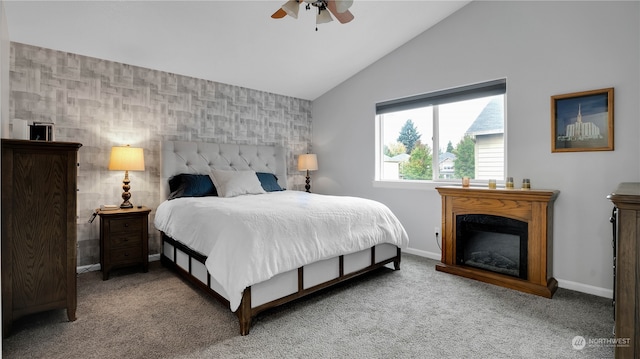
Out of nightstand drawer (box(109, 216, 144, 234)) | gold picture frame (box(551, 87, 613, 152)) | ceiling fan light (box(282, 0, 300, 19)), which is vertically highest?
ceiling fan light (box(282, 0, 300, 19))

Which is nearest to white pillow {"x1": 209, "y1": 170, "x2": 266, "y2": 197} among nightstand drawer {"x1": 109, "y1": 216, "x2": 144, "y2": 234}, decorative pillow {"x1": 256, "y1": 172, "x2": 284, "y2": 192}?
decorative pillow {"x1": 256, "y1": 172, "x2": 284, "y2": 192}

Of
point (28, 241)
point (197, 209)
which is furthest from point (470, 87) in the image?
point (28, 241)

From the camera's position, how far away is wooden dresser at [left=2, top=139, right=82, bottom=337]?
1995 millimetres

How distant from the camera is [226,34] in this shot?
331 centimetres

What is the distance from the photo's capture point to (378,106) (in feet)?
14.2

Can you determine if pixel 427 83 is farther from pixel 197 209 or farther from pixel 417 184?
pixel 197 209

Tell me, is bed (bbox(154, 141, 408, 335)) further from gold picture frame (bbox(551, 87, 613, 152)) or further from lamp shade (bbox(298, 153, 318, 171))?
gold picture frame (bbox(551, 87, 613, 152))

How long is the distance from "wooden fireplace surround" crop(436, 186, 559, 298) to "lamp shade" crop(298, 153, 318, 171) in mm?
2170

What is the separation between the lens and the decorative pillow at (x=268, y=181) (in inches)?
162

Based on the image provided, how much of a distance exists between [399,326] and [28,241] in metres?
2.53

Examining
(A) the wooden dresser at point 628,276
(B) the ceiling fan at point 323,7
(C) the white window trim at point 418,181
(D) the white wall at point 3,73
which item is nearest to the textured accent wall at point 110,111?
(D) the white wall at point 3,73

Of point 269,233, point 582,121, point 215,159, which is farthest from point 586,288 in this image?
point 215,159

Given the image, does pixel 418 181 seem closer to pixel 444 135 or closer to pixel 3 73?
pixel 444 135

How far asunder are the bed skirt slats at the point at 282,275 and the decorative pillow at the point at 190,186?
0.53 meters
